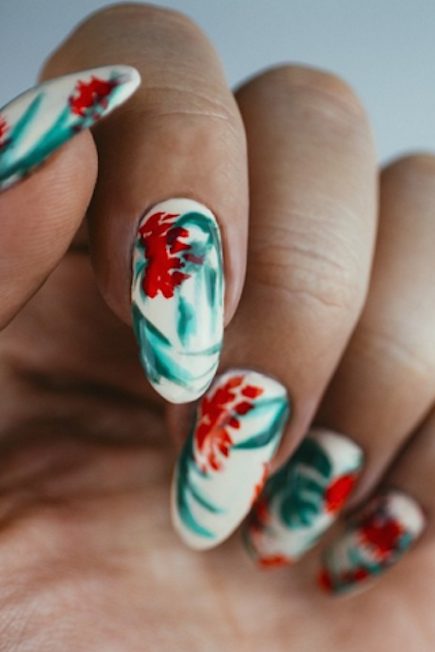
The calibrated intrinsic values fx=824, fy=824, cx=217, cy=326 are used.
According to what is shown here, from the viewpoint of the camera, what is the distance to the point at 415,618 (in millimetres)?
806

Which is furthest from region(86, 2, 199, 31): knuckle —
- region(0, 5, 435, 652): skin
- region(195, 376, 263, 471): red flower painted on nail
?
region(195, 376, 263, 471): red flower painted on nail

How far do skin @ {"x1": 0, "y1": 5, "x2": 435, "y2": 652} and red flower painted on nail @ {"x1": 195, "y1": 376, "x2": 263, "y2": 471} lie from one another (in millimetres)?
21

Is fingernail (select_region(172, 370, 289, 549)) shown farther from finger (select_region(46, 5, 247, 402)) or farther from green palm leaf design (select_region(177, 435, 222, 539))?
finger (select_region(46, 5, 247, 402))

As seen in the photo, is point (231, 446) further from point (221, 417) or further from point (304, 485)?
point (304, 485)

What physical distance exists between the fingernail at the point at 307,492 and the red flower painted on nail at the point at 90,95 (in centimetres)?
37

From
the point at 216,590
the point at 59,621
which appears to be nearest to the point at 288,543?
the point at 216,590

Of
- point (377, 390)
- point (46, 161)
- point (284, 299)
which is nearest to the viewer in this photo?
point (46, 161)

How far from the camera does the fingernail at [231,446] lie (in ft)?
1.94

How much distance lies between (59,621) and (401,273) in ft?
1.32

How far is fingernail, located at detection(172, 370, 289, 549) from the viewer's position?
59 centimetres

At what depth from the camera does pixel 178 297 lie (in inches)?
18.8

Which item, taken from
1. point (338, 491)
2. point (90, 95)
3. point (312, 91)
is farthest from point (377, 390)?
point (90, 95)

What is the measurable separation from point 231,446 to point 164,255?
0.17 meters

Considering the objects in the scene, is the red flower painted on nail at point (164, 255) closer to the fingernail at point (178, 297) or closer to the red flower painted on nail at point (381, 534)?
the fingernail at point (178, 297)
